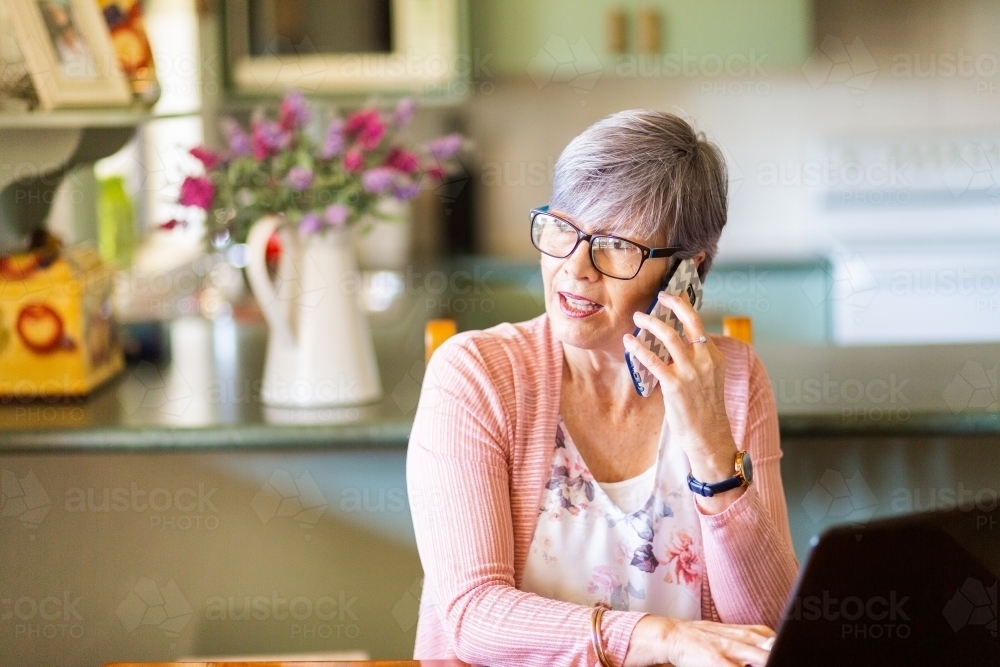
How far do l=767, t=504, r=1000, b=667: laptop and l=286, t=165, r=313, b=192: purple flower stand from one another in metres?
1.12

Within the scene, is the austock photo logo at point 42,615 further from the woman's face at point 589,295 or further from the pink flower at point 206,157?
the woman's face at point 589,295

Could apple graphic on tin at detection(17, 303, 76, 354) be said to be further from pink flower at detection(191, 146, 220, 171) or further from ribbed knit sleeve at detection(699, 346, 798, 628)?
ribbed knit sleeve at detection(699, 346, 798, 628)

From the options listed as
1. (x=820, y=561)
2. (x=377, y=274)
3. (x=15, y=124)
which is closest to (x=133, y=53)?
(x=15, y=124)

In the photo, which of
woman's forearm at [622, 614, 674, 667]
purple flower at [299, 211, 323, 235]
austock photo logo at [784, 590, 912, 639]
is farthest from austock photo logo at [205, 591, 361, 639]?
austock photo logo at [784, 590, 912, 639]

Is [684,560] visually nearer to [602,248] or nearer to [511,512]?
[511,512]

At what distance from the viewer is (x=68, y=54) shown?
179 centimetres

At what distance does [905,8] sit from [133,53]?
277cm

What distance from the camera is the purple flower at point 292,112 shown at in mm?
1790

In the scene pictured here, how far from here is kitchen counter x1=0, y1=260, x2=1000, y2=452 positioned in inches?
65.5

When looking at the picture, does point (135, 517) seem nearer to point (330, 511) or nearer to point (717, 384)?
point (330, 511)

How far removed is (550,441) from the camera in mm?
1369

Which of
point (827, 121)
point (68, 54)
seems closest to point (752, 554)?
point (68, 54)

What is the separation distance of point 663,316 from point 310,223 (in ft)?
2.22

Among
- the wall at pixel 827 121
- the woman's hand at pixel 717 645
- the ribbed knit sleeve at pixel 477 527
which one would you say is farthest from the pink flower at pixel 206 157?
the wall at pixel 827 121
